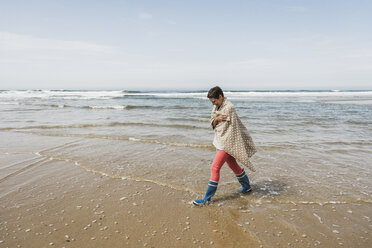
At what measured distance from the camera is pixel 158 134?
9727 mm

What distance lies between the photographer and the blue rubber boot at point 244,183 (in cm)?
424

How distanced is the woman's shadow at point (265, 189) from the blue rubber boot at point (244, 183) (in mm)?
101

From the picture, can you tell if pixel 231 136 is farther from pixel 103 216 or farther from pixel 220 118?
pixel 103 216

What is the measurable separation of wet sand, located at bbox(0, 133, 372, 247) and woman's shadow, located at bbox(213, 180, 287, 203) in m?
0.02

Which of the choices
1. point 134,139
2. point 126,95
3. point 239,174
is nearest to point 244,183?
point 239,174

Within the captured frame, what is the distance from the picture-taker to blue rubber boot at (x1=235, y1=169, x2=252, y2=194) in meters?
4.24

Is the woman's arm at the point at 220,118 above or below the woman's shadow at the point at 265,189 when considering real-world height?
above

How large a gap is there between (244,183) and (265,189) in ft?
1.92

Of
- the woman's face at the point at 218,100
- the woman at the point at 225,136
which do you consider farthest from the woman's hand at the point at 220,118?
the woman's face at the point at 218,100

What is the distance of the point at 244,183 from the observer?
14.1 feet

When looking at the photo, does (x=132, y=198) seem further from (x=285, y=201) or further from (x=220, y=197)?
(x=285, y=201)

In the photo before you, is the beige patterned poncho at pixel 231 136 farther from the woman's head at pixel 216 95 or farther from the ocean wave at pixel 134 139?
the ocean wave at pixel 134 139

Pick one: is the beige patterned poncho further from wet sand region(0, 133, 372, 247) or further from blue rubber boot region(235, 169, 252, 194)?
wet sand region(0, 133, 372, 247)

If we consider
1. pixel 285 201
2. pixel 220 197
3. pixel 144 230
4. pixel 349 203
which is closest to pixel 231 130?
pixel 220 197
